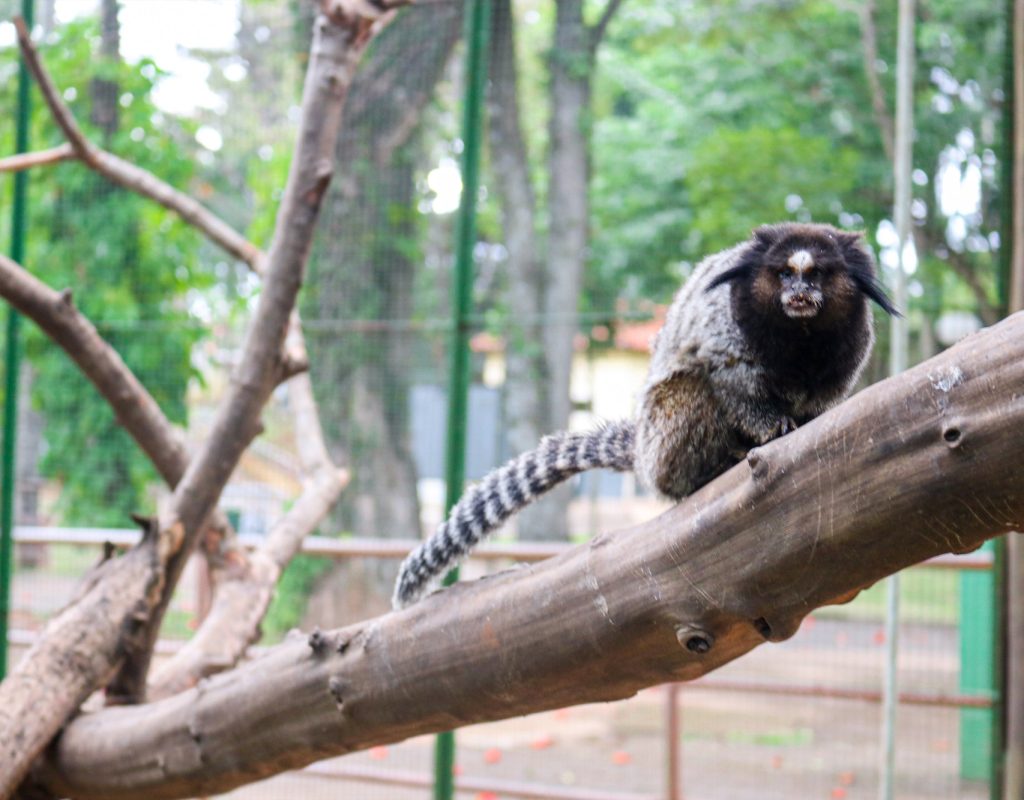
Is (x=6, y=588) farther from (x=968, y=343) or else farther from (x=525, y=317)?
(x=968, y=343)

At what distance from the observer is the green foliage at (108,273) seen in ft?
21.1

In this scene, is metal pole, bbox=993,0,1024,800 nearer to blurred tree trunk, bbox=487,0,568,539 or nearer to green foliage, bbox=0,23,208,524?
blurred tree trunk, bbox=487,0,568,539

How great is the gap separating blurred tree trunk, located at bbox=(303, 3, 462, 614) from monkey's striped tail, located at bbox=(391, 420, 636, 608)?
3.04 metres

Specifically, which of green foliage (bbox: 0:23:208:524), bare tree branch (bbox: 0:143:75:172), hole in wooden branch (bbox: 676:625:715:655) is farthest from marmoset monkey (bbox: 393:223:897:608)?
green foliage (bbox: 0:23:208:524)

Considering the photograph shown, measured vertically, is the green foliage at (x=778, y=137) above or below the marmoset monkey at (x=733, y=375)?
above

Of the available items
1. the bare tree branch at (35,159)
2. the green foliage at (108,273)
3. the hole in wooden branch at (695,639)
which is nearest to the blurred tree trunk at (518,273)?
the green foliage at (108,273)

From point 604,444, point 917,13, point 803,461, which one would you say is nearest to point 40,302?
point 604,444

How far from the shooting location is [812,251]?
8.55ft

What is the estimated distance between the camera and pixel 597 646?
230 cm

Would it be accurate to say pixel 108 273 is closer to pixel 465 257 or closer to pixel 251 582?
pixel 465 257

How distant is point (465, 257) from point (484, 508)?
2.69 metres

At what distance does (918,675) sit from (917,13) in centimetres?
305

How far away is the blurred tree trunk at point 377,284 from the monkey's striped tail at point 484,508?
120 inches

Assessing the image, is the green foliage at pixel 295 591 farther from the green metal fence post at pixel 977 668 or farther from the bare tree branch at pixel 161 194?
the green metal fence post at pixel 977 668
